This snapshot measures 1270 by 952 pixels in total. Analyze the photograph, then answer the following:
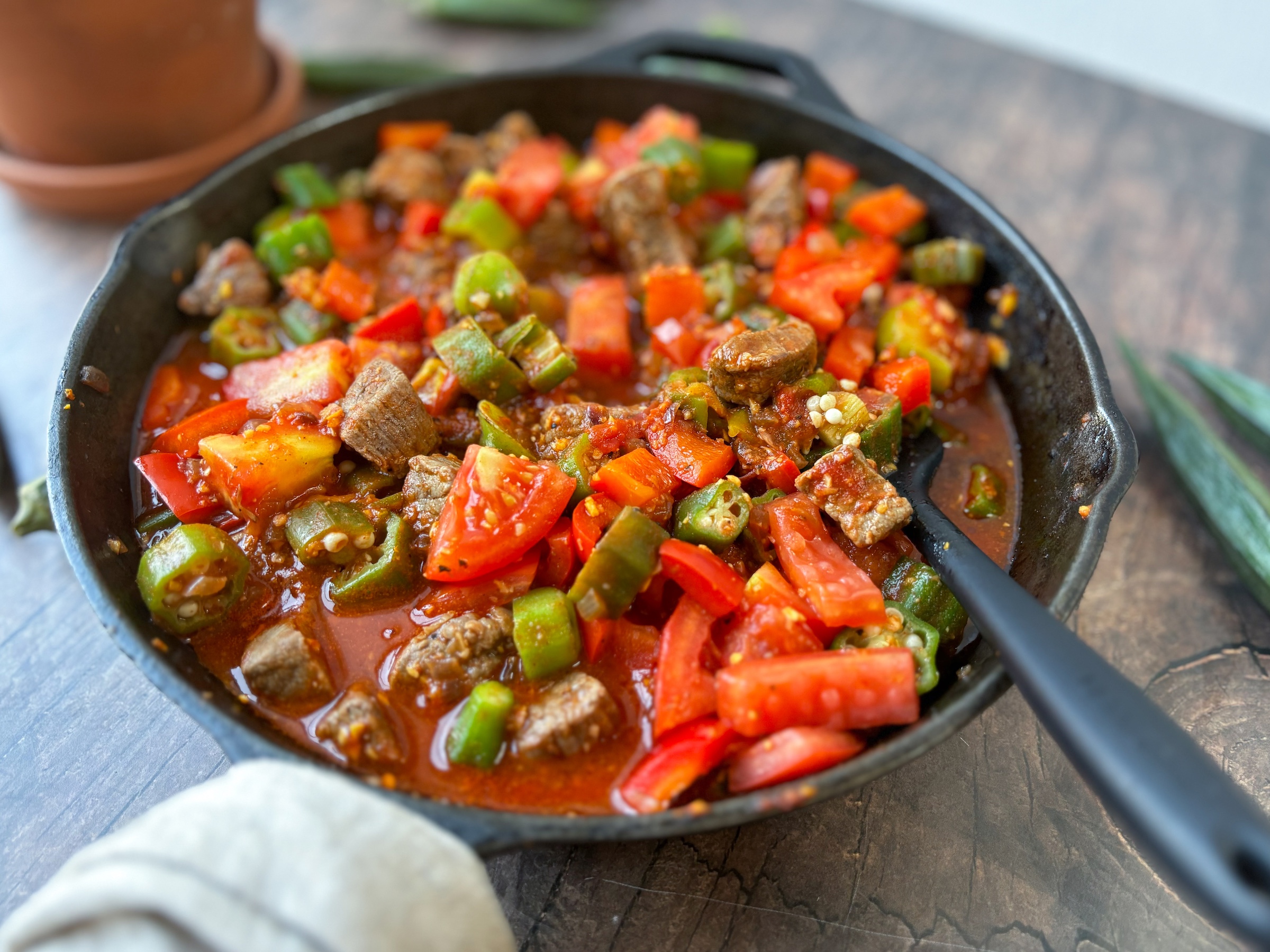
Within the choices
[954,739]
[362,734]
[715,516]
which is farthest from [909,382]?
[362,734]

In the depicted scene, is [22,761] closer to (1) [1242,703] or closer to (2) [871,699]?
(2) [871,699]

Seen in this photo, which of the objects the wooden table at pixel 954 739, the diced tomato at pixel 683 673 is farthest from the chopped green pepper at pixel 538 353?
the wooden table at pixel 954 739

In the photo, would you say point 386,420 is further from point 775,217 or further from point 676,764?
point 775,217

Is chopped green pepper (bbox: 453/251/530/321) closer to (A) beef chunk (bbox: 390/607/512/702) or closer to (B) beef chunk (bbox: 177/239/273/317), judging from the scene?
(B) beef chunk (bbox: 177/239/273/317)

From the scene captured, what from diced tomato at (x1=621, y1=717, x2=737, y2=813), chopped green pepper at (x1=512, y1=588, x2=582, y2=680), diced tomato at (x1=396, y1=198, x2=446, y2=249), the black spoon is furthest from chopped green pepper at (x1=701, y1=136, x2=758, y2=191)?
diced tomato at (x1=621, y1=717, x2=737, y2=813)

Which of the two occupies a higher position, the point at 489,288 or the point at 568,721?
the point at 489,288

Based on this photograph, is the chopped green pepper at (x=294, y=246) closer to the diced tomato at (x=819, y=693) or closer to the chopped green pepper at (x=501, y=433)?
the chopped green pepper at (x=501, y=433)
